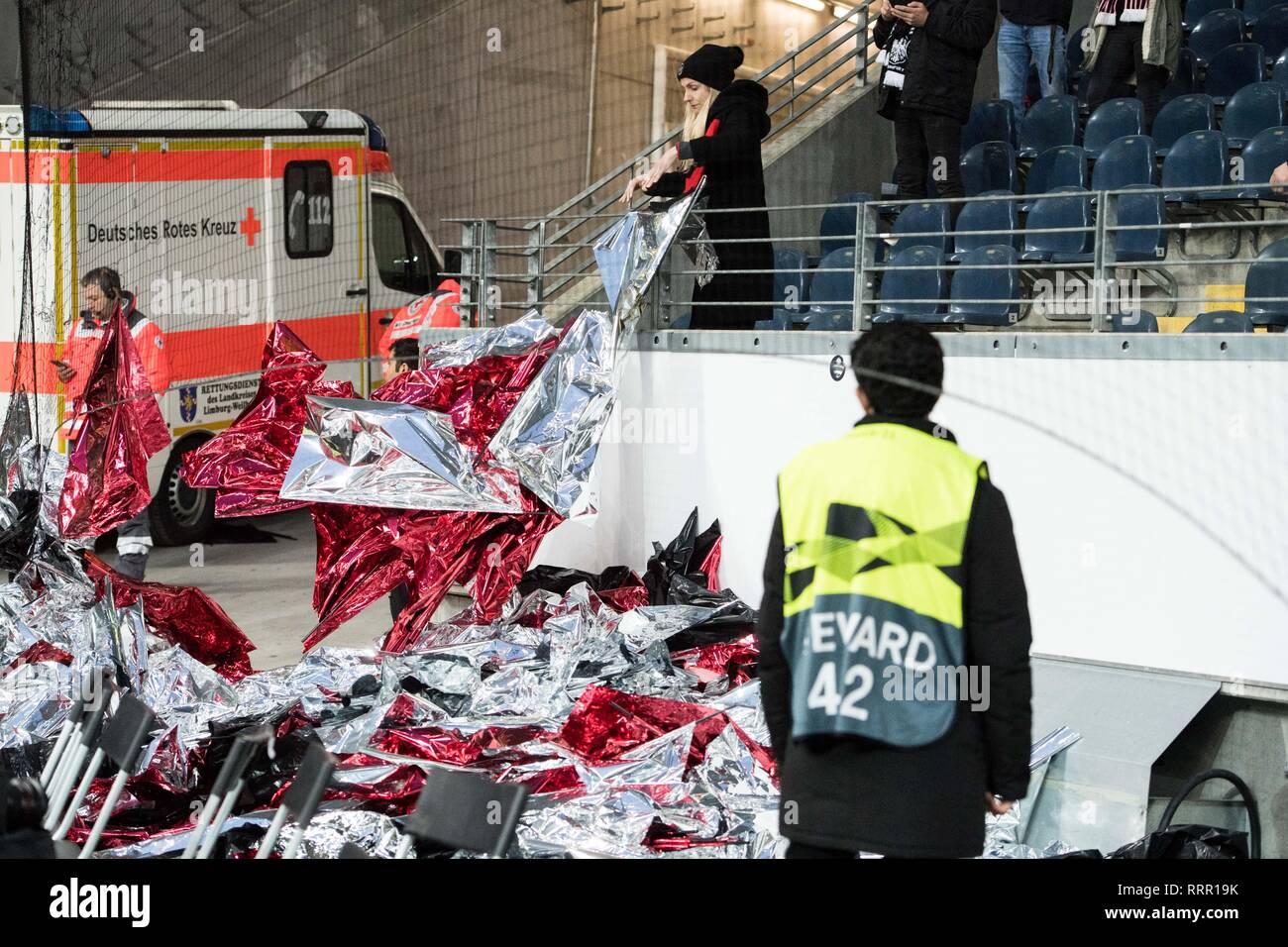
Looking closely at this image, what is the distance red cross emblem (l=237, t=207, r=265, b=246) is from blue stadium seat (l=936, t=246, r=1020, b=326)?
5.30 metres

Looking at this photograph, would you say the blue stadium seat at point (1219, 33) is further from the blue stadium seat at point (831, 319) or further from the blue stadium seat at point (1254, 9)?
the blue stadium seat at point (831, 319)

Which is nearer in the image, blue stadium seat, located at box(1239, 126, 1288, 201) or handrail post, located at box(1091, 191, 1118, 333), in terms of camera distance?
handrail post, located at box(1091, 191, 1118, 333)

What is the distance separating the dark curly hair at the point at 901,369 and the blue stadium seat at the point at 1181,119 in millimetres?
5007

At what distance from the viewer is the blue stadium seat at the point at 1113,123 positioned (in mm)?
7195

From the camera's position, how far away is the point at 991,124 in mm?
7785

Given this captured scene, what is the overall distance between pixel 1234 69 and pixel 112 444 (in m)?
6.21

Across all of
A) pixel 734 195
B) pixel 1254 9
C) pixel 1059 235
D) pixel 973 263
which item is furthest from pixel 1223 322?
pixel 1254 9

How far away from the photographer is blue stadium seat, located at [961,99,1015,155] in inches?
305

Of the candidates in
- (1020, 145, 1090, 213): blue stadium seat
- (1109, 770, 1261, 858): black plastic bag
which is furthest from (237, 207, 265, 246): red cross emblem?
(1109, 770, 1261, 858): black plastic bag

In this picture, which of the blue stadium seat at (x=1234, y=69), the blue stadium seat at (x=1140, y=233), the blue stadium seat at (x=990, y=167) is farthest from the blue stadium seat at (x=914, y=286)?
the blue stadium seat at (x=1234, y=69)

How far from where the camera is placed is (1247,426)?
Answer: 176 inches

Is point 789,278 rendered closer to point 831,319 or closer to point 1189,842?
point 831,319

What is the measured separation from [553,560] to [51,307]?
362 centimetres

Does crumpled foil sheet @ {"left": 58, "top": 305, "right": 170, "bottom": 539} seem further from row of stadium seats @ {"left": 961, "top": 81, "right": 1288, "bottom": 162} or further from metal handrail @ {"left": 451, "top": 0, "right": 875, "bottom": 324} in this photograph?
row of stadium seats @ {"left": 961, "top": 81, "right": 1288, "bottom": 162}
